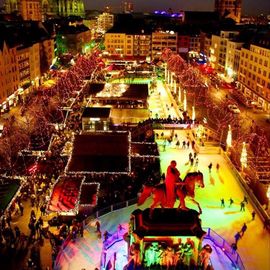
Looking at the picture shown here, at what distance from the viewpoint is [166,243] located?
21781 mm

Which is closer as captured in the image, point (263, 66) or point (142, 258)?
point (142, 258)

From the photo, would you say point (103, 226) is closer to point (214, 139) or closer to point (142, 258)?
point (142, 258)

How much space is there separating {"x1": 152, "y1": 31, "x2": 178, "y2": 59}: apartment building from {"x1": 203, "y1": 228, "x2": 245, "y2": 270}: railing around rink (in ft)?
375

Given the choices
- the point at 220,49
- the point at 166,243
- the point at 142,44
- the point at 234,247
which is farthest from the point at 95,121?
the point at 142,44

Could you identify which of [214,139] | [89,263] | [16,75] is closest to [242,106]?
[214,139]

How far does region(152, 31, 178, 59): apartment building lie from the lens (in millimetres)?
137125

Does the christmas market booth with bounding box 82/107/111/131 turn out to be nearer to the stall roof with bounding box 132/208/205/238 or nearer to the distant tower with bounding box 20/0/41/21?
the stall roof with bounding box 132/208/205/238

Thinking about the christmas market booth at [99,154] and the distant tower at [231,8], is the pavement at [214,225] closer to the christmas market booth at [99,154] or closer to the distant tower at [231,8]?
the christmas market booth at [99,154]

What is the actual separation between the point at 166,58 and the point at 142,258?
95.0 m

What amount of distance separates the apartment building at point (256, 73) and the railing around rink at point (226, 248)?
48.4 metres

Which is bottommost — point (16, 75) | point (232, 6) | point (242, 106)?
point (242, 106)

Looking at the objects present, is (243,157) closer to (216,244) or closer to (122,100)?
(216,244)

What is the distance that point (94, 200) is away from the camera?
32.5m

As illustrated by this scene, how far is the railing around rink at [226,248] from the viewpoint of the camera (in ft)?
77.6
